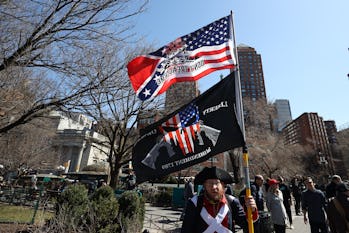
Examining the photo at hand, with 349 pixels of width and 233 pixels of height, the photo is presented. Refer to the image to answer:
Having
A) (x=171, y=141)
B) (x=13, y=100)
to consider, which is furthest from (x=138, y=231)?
(x=13, y=100)

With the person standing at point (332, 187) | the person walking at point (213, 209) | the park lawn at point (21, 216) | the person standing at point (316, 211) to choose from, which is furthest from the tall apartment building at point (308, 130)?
the person walking at point (213, 209)

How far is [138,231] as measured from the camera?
6.62m

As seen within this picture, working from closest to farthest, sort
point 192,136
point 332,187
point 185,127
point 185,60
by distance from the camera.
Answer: point 192,136
point 185,127
point 185,60
point 332,187

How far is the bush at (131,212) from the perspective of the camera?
6578 mm

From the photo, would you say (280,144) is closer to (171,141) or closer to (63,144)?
(171,141)

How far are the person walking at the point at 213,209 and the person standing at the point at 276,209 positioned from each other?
390 cm

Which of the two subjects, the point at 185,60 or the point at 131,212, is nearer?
the point at 185,60

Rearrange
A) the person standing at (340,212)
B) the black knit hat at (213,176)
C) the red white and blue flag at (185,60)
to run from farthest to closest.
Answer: the red white and blue flag at (185,60) < the person standing at (340,212) < the black knit hat at (213,176)

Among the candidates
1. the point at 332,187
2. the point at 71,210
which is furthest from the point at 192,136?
the point at 332,187

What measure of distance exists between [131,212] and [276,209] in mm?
4381

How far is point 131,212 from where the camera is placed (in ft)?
23.1

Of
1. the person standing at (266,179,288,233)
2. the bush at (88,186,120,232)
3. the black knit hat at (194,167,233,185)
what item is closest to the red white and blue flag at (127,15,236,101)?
the black knit hat at (194,167,233,185)

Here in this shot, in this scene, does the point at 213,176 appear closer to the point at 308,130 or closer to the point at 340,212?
the point at 340,212

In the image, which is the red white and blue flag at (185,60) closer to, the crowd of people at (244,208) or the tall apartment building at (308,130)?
the crowd of people at (244,208)
